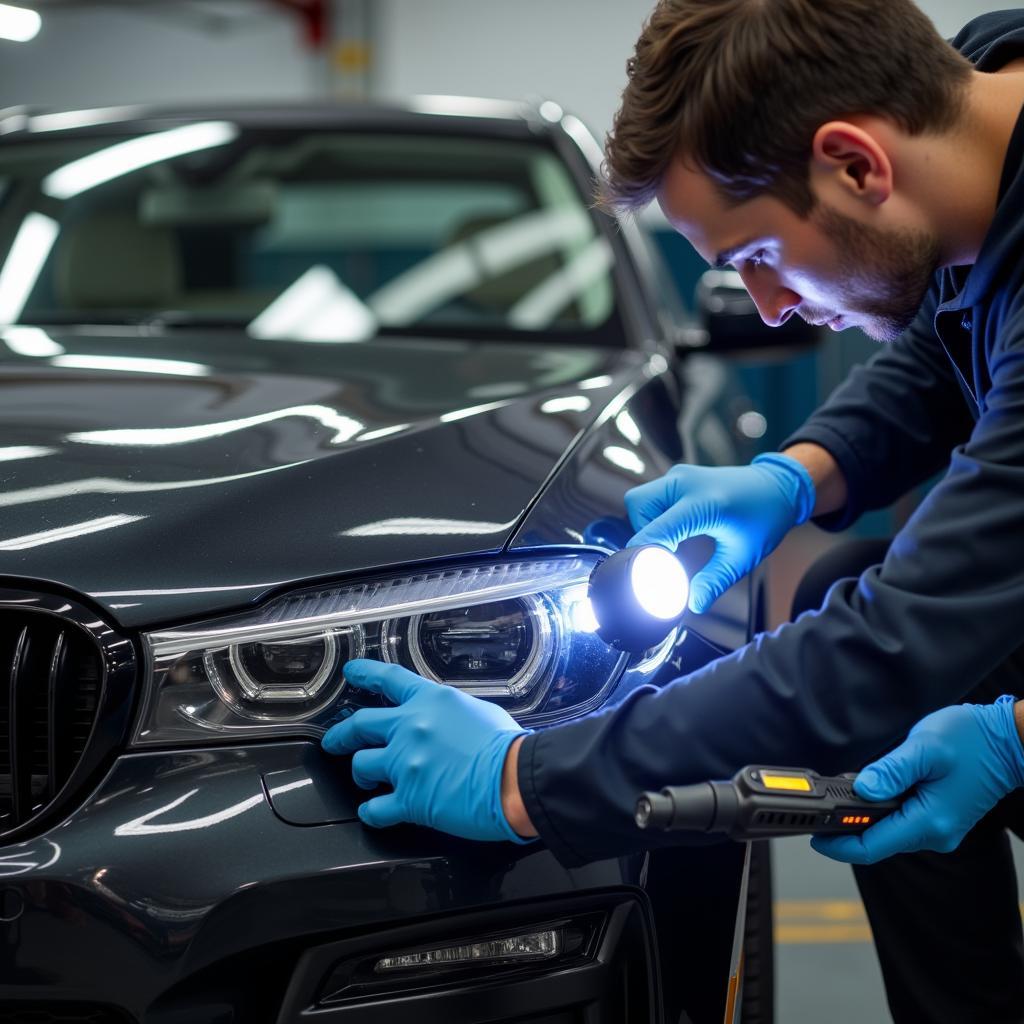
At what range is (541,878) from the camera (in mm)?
1126

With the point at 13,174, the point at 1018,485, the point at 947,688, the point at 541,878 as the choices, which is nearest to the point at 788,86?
the point at 1018,485

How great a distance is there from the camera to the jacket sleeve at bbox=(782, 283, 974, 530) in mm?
1790

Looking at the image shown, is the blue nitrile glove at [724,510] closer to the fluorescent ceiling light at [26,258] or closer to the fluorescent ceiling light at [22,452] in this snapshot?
the fluorescent ceiling light at [22,452]

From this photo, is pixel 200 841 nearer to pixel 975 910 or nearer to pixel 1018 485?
pixel 1018 485

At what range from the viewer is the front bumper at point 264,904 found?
1.07 metres

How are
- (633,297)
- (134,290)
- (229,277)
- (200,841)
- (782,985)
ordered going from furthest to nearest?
(229,277)
(134,290)
(782,985)
(633,297)
(200,841)

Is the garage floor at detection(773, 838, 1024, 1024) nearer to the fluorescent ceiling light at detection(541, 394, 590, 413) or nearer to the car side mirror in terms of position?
the car side mirror

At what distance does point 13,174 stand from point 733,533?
167cm

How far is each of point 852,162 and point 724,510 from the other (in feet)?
Result: 1.60

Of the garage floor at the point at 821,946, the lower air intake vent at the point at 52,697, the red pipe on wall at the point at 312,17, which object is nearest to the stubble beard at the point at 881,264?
the lower air intake vent at the point at 52,697

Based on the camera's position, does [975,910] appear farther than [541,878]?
Yes

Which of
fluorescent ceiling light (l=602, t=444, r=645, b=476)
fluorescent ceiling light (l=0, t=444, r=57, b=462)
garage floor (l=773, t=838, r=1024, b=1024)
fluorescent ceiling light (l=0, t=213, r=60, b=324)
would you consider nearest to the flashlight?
fluorescent ceiling light (l=602, t=444, r=645, b=476)

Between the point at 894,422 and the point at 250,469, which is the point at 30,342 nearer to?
the point at 250,469

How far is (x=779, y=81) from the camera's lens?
119 centimetres
